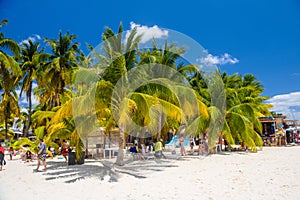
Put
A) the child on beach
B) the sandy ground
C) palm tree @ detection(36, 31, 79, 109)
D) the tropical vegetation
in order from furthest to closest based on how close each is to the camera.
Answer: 1. palm tree @ detection(36, 31, 79, 109)
2. the child on beach
3. the tropical vegetation
4. the sandy ground

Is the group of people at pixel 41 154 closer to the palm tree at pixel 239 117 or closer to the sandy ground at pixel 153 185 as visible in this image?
the sandy ground at pixel 153 185

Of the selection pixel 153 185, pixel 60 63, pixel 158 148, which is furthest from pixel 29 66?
pixel 153 185

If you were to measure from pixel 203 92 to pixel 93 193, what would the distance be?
502 inches

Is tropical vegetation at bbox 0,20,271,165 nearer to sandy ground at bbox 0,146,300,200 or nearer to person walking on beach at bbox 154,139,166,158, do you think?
person walking on beach at bbox 154,139,166,158

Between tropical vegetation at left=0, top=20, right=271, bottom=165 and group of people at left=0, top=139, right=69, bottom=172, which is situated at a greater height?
tropical vegetation at left=0, top=20, right=271, bottom=165

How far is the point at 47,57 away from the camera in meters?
22.9

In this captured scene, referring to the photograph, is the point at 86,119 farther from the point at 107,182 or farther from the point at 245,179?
the point at 245,179

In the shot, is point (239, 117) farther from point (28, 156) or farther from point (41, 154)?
point (28, 156)

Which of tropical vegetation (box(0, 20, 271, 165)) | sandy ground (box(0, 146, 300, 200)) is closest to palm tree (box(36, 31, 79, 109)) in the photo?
tropical vegetation (box(0, 20, 271, 165))

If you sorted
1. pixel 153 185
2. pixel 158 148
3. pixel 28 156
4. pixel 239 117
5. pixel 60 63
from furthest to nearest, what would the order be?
pixel 60 63 < pixel 239 117 < pixel 158 148 < pixel 28 156 < pixel 153 185

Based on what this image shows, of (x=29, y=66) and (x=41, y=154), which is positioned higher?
(x=29, y=66)

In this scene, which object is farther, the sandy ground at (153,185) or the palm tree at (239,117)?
the palm tree at (239,117)

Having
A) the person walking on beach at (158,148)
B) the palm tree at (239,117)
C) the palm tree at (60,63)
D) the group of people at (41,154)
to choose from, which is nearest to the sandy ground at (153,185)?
the group of people at (41,154)

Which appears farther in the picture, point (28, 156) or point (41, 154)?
point (28, 156)
